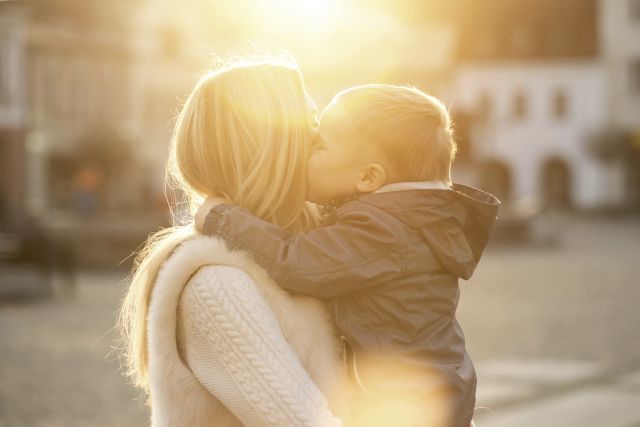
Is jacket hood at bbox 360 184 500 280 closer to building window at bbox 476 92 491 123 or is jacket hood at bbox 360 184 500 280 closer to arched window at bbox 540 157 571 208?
building window at bbox 476 92 491 123

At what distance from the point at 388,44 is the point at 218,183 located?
5791cm

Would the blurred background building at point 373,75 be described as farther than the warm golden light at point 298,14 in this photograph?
No

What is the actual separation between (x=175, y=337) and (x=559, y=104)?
58.3 m

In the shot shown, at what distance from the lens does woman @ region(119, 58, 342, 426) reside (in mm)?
2352

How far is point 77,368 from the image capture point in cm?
1157

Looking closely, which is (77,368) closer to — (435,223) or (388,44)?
(435,223)

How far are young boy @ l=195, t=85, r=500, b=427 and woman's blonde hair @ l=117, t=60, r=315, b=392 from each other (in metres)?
0.05

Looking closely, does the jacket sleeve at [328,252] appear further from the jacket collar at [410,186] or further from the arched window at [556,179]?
the arched window at [556,179]

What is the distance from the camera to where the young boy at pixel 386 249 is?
2.47 metres

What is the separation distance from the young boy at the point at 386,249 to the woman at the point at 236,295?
1.9 inches

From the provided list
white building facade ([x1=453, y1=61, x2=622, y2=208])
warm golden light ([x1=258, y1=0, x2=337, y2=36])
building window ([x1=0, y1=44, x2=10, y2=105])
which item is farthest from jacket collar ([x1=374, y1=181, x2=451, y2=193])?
white building facade ([x1=453, y1=61, x2=622, y2=208])

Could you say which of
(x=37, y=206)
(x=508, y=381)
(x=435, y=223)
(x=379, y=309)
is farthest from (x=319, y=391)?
(x=37, y=206)

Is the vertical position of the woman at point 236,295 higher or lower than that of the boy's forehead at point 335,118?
lower

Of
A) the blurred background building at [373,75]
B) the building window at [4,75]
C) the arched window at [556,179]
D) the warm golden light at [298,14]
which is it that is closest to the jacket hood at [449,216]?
the building window at [4,75]
